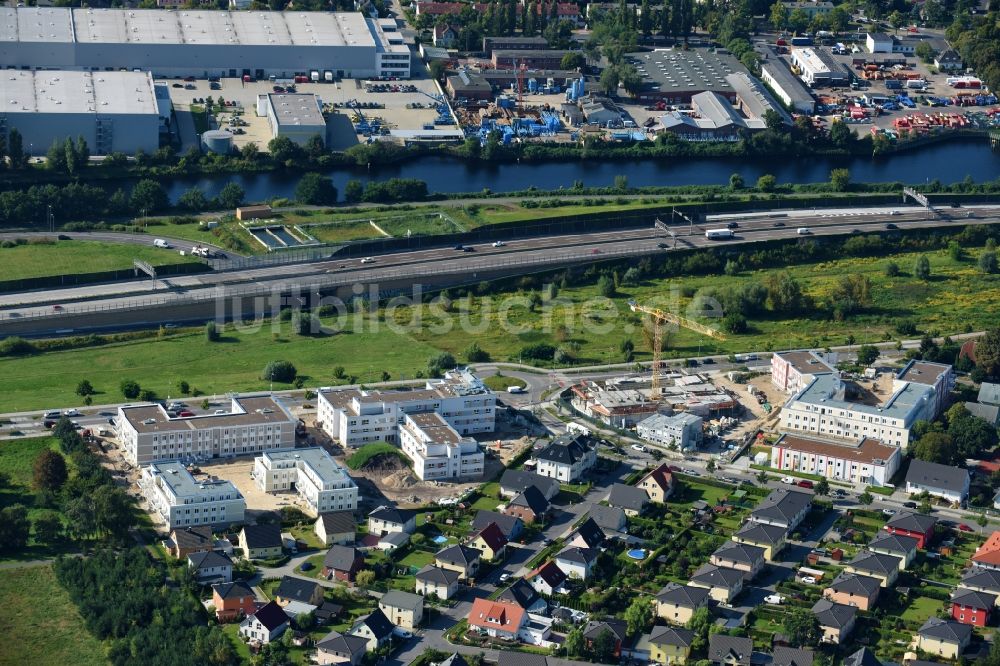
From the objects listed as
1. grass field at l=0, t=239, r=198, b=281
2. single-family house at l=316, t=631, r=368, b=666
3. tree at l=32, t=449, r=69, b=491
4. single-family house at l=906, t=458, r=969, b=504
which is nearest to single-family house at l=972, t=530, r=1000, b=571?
single-family house at l=906, t=458, r=969, b=504

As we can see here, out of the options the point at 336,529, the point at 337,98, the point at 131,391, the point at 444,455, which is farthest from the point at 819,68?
the point at 336,529

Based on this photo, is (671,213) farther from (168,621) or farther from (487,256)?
(168,621)

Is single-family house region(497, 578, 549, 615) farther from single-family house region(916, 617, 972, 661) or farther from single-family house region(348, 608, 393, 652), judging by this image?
single-family house region(916, 617, 972, 661)

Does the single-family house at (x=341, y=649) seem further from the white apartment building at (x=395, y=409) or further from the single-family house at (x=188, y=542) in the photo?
the white apartment building at (x=395, y=409)

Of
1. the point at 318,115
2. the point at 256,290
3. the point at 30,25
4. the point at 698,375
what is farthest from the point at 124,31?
the point at 698,375

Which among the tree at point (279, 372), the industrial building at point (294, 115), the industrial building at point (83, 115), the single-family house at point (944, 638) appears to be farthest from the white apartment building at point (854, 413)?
the industrial building at point (83, 115)
